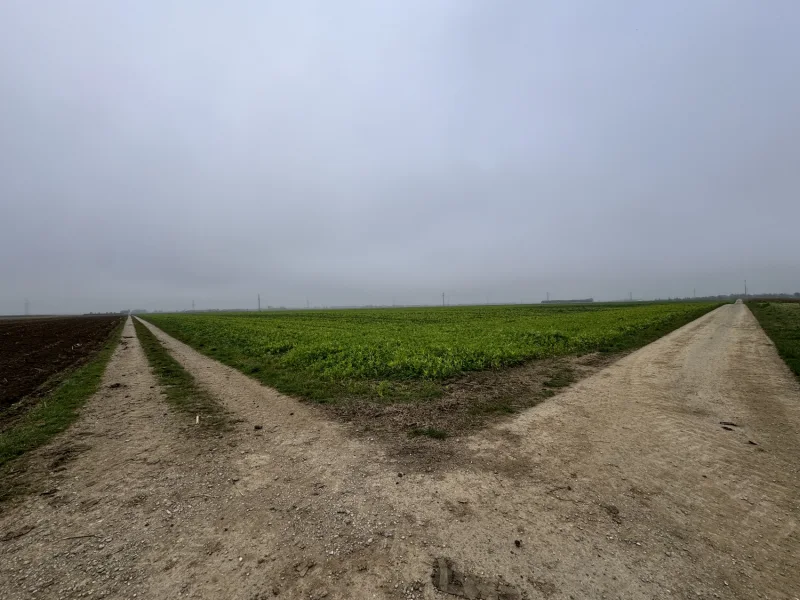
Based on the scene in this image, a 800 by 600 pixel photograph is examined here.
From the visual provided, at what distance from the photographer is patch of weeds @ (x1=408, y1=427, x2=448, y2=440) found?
7.08 metres

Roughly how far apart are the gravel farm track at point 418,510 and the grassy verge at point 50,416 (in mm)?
457

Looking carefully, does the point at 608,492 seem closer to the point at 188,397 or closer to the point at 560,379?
the point at 560,379

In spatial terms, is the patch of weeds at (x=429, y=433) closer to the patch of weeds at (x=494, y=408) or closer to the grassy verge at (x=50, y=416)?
the patch of weeds at (x=494, y=408)

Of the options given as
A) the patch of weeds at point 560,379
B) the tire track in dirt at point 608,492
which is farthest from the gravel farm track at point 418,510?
the patch of weeds at point 560,379

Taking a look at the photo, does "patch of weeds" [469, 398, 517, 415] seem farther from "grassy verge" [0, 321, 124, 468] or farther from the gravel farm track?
"grassy verge" [0, 321, 124, 468]

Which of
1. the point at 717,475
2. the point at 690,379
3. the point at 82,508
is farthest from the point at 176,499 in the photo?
the point at 690,379

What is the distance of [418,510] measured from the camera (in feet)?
14.9

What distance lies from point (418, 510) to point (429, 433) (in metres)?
2.73

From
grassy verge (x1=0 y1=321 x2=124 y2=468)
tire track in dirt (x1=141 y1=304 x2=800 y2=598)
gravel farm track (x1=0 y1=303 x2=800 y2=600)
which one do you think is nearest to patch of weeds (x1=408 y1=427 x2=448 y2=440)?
tire track in dirt (x1=141 y1=304 x2=800 y2=598)

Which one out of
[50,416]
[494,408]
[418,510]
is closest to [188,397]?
[50,416]

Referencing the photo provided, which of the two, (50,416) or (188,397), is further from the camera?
(188,397)

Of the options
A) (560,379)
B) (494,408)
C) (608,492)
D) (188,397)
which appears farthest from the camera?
(560,379)

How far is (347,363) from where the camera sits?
13414 mm

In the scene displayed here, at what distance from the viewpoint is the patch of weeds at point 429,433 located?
7075 mm
